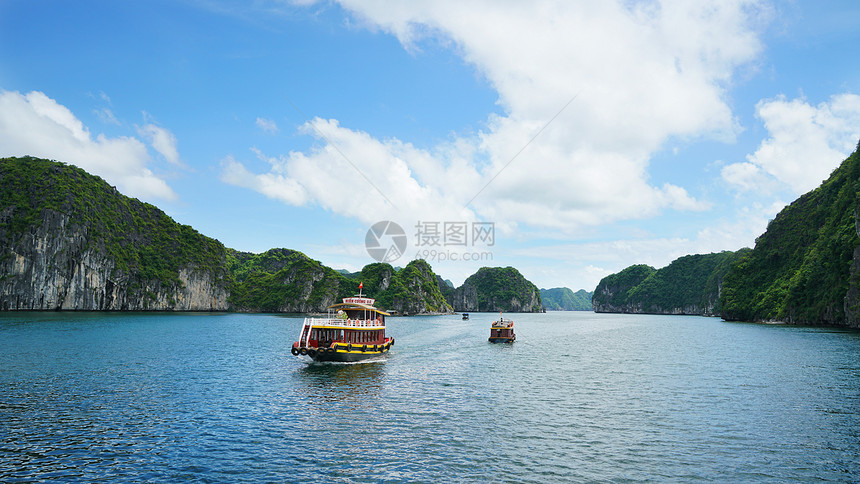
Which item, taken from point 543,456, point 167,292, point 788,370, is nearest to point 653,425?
point 543,456

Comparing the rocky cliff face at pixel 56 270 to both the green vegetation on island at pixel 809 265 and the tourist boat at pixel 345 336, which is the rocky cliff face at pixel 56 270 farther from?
the green vegetation on island at pixel 809 265

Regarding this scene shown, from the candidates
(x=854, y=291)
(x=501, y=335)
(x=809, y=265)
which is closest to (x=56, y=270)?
(x=501, y=335)

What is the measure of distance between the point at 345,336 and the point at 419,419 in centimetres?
2670

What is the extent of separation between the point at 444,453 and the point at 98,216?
189582mm

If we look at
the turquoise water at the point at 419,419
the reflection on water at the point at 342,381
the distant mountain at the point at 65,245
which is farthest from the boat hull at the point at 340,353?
the distant mountain at the point at 65,245

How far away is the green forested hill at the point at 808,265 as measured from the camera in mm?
105312

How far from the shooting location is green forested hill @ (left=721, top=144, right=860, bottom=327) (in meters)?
105

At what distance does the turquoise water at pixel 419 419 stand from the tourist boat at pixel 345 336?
2275mm

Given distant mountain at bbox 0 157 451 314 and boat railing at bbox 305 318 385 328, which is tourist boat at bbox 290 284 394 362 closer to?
boat railing at bbox 305 318 385 328

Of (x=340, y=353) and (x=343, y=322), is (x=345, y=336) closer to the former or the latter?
(x=343, y=322)

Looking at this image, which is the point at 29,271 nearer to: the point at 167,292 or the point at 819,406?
the point at 167,292

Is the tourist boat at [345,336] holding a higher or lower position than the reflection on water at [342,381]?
higher

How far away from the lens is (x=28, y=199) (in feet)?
493

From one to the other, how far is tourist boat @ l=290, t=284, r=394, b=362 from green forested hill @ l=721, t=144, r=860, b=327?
101714 millimetres
